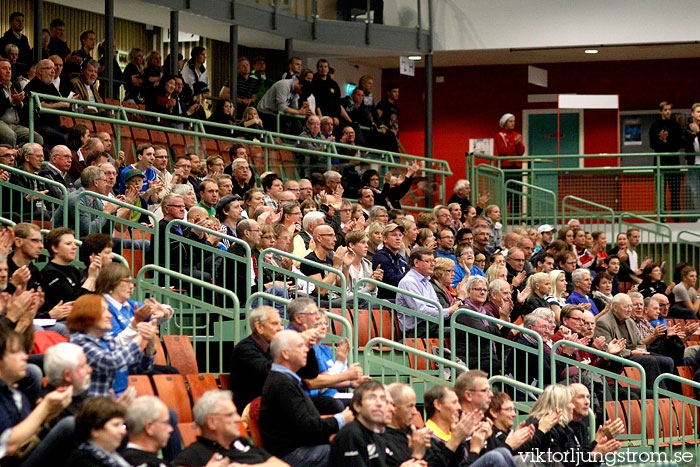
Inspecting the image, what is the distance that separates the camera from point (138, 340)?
6.57m

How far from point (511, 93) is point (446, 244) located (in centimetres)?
1113

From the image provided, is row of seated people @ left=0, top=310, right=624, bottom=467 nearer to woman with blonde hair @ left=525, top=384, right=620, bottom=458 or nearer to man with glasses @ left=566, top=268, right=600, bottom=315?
woman with blonde hair @ left=525, top=384, right=620, bottom=458

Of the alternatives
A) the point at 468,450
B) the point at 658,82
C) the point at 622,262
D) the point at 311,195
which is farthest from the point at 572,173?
the point at 468,450

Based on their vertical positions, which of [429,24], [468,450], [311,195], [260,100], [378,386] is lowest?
[468,450]

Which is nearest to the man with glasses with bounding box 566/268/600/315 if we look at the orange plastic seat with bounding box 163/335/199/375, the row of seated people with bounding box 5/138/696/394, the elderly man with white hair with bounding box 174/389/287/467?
the row of seated people with bounding box 5/138/696/394

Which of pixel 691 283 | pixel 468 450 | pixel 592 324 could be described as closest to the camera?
pixel 468 450

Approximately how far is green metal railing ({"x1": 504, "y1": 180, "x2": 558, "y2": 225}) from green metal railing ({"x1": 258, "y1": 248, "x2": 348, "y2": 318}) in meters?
7.66

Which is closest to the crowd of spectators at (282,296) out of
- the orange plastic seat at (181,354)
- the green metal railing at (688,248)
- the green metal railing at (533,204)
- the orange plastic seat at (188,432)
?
the orange plastic seat at (188,432)

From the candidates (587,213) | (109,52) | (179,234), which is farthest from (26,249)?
(587,213)

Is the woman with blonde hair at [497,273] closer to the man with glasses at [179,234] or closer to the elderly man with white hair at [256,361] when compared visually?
the man with glasses at [179,234]

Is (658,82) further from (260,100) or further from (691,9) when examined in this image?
(260,100)

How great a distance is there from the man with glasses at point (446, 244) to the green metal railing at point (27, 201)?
4035mm

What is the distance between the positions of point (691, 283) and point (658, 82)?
8389 millimetres

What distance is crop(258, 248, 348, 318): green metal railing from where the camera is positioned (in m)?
8.77
